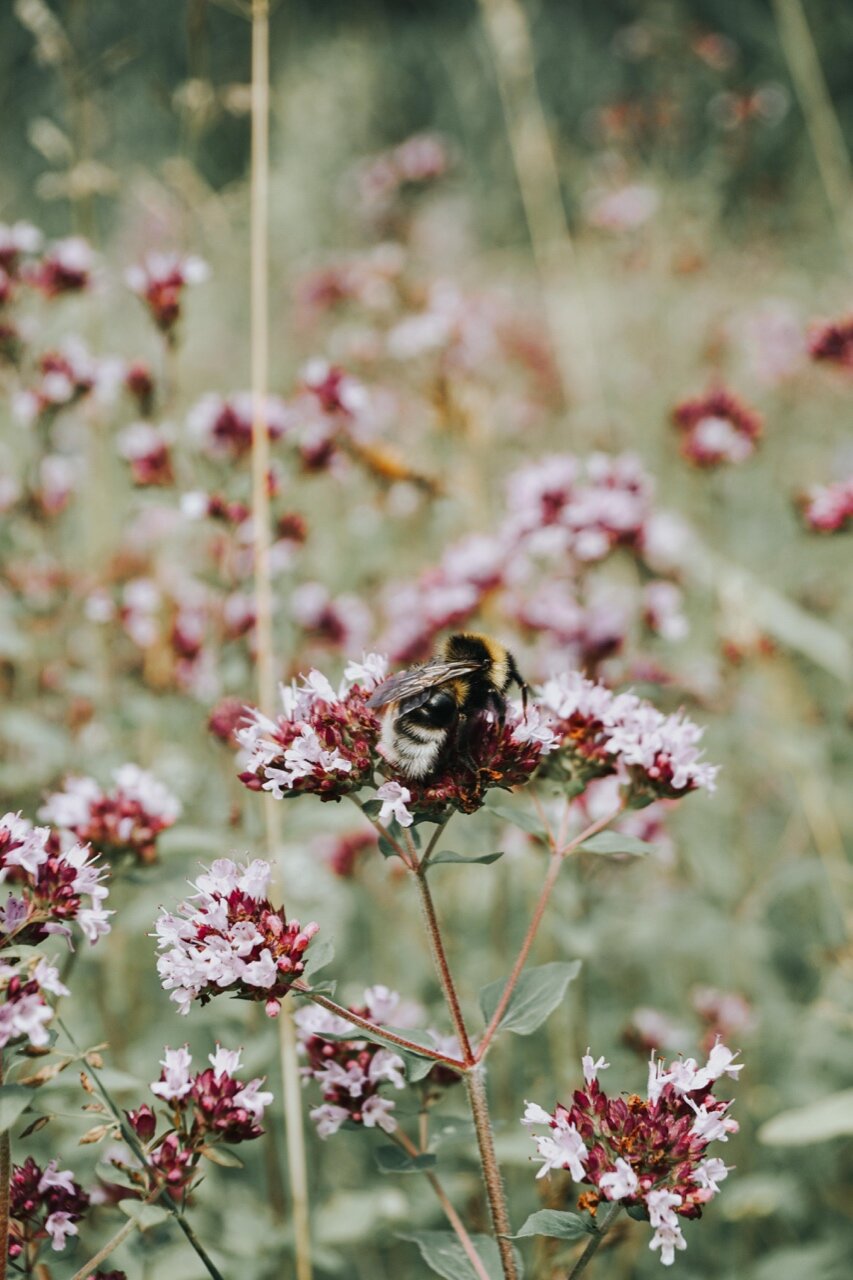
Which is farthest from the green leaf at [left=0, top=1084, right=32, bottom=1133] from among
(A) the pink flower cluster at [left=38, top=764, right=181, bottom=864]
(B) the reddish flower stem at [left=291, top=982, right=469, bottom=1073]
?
(A) the pink flower cluster at [left=38, top=764, right=181, bottom=864]

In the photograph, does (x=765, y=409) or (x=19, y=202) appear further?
(x=19, y=202)

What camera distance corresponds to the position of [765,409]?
243 inches

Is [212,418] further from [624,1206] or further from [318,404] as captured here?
[624,1206]

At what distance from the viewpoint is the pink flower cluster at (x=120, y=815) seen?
1.74m

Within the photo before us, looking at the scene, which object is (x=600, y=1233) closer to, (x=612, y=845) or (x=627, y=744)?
(x=612, y=845)

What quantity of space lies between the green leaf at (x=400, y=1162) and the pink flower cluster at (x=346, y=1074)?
1.7 inches

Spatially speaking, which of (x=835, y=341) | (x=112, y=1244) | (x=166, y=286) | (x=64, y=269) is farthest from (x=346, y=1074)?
(x=835, y=341)

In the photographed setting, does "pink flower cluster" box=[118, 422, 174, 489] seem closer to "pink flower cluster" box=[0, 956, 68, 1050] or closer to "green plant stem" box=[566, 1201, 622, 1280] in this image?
"pink flower cluster" box=[0, 956, 68, 1050]

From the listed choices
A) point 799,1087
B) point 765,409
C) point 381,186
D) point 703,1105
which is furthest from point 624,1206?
point 765,409

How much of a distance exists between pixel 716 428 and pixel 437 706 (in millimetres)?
1794

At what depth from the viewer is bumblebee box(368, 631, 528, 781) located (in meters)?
1.39

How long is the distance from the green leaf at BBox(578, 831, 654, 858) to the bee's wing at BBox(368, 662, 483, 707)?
277 millimetres

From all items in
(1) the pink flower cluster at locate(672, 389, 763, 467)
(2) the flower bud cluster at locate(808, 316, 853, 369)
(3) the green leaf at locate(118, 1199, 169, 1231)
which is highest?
(2) the flower bud cluster at locate(808, 316, 853, 369)

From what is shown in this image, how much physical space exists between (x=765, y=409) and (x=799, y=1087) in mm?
4322
